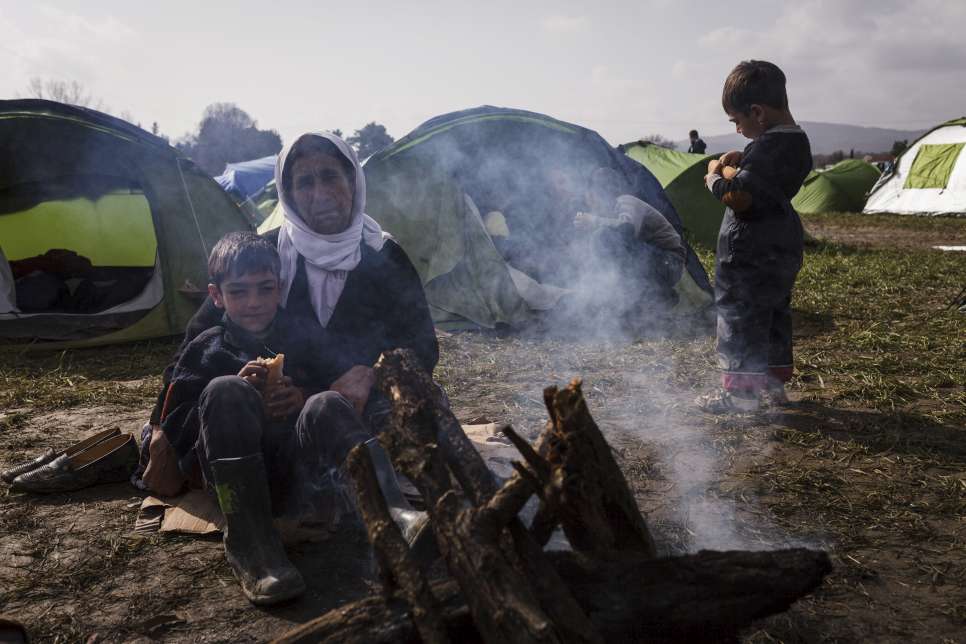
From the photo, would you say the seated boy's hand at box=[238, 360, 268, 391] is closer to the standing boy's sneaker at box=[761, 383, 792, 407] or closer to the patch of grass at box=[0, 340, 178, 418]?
the patch of grass at box=[0, 340, 178, 418]

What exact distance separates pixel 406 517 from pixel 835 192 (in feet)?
59.7

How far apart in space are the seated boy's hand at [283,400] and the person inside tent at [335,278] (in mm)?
297

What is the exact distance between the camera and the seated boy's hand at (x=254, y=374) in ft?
8.39

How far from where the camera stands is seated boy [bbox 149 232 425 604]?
2363 mm

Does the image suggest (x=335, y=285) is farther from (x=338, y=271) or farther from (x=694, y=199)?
(x=694, y=199)

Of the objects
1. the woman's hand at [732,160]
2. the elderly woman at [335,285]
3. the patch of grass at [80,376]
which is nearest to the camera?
the elderly woman at [335,285]

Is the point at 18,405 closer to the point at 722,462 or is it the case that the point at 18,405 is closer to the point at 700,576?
the point at 722,462

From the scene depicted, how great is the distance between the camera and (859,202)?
17938mm

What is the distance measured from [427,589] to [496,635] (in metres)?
0.18

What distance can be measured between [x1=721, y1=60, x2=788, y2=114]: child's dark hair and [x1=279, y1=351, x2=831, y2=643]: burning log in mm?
2769

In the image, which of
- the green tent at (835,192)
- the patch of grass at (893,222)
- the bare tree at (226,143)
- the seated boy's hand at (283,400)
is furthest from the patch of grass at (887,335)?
the bare tree at (226,143)

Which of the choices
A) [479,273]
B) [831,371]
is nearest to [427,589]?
[831,371]

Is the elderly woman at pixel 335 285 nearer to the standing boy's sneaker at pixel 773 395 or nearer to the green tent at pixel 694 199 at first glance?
the standing boy's sneaker at pixel 773 395

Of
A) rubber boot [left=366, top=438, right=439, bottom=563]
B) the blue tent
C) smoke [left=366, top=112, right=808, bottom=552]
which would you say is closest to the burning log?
rubber boot [left=366, top=438, right=439, bottom=563]
